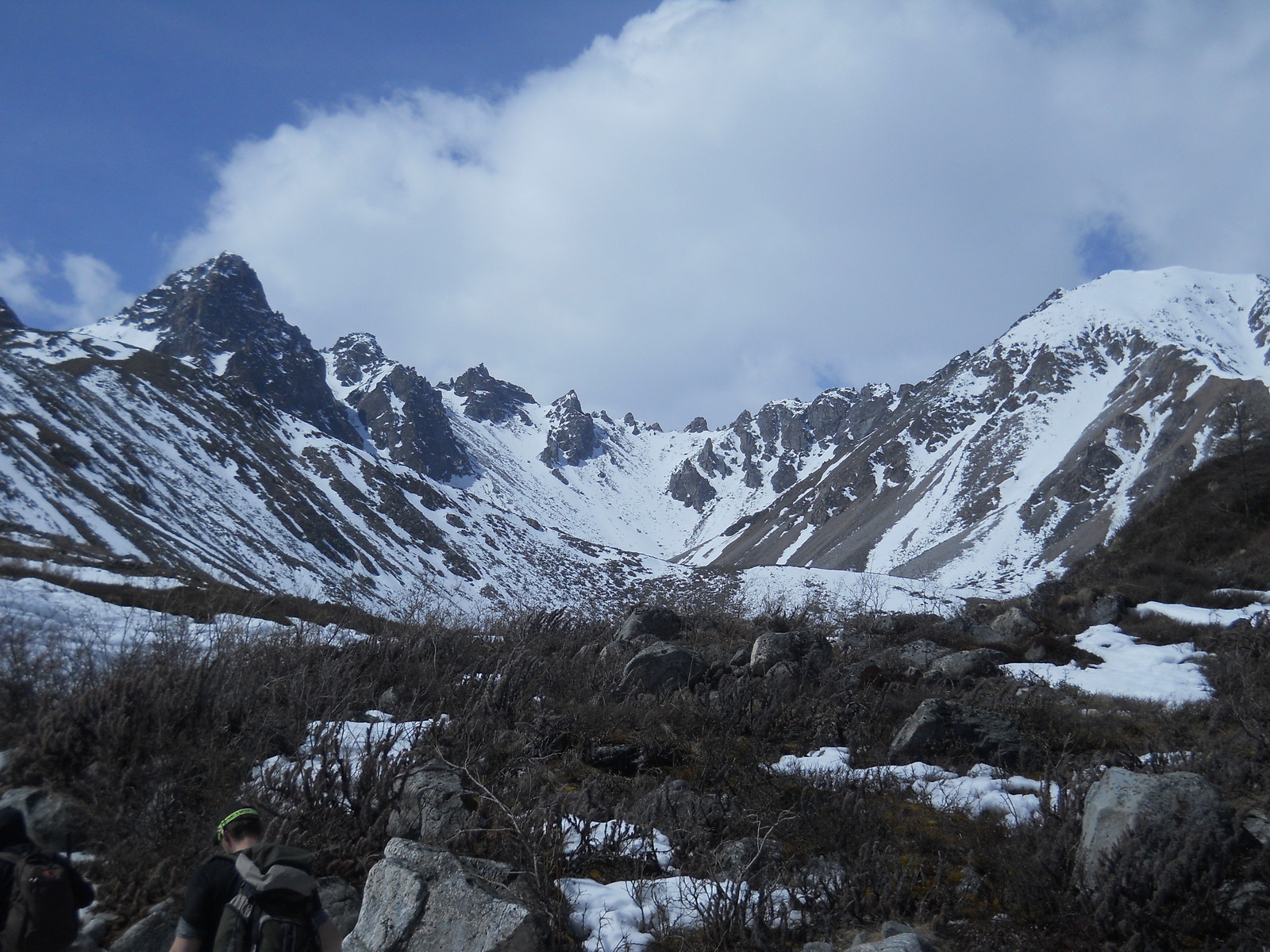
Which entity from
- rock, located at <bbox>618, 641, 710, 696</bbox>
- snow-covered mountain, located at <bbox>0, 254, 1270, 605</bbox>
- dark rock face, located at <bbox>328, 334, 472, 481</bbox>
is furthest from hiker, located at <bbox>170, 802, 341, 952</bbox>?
dark rock face, located at <bbox>328, 334, 472, 481</bbox>

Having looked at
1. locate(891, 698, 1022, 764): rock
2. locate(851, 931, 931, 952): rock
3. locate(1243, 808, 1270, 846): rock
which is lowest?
locate(851, 931, 931, 952): rock

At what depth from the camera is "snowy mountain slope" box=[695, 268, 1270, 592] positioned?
239 ft

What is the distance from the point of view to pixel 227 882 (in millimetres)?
3150

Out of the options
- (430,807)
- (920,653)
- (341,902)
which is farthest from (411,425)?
(341,902)

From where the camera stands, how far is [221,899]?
3.14 metres

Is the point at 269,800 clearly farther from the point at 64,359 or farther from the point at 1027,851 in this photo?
the point at 64,359

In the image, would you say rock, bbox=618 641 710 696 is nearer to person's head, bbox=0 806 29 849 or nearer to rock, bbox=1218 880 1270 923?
rock, bbox=1218 880 1270 923

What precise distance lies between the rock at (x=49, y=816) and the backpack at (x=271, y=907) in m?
2.30

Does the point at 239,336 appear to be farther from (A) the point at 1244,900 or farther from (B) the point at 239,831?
(A) the point at 1244,900

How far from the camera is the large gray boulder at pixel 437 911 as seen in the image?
3.47 m

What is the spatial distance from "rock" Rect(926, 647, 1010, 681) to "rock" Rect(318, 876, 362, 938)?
24.7 ft

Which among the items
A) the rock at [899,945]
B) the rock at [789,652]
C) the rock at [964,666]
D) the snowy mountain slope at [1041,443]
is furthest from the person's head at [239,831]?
the snowy mountain slope at [1041,443]

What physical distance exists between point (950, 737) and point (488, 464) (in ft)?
603

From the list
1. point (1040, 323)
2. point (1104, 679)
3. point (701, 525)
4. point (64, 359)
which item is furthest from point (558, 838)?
point (701, 525)
